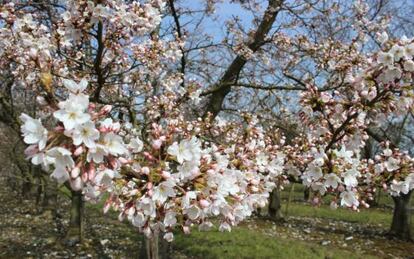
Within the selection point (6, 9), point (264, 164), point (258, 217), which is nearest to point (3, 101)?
point (6, 9)

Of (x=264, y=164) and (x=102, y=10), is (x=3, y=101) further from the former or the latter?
(x=264, y=164)

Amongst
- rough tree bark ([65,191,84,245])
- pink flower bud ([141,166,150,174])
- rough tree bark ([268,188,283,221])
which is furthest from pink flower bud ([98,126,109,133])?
rough tree bark ([268,188,283,221])

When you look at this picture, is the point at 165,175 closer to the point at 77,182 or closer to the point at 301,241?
the point at 77,182

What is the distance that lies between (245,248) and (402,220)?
20.9ft

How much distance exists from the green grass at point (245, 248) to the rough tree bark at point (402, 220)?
366 cm

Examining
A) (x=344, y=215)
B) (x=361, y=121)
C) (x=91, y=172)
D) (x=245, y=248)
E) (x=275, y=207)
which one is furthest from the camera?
(x=344, y=215)

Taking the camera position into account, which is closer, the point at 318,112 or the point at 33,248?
the point at 318,112

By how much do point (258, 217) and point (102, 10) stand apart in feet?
53.7

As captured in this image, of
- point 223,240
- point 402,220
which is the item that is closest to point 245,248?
point 223,240

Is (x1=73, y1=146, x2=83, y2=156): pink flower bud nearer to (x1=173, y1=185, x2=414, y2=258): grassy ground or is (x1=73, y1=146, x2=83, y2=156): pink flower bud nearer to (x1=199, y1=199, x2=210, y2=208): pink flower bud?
(x1=199, y1=199, x2=210, y2=208): pink flower bud

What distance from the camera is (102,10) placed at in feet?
13.2

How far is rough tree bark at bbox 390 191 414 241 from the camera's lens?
15008 millimetres

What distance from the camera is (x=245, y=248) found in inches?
449

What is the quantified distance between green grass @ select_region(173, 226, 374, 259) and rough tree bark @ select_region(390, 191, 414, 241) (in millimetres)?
3663
